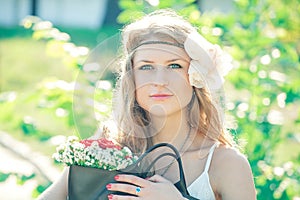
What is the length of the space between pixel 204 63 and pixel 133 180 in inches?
18.5

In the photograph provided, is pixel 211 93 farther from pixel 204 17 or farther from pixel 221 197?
pixel 204 17

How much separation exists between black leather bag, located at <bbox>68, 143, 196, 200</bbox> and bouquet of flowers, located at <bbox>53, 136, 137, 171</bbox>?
0.05ft

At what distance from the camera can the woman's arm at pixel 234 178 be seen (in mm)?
2396

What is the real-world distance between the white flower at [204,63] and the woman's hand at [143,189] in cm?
37

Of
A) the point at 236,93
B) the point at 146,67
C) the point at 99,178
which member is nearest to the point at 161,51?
the point at 146,67

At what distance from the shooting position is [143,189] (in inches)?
88.0

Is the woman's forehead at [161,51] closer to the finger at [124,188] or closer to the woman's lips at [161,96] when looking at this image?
the woman's lips at [161,96]

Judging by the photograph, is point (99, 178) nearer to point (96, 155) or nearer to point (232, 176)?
point (96, 155)

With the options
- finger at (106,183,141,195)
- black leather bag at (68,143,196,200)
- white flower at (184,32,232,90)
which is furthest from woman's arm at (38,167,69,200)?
white flower at (184,32,232,90)

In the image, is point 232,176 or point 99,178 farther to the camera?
point 232,176

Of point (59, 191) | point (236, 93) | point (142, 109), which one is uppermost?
point (142, 109)

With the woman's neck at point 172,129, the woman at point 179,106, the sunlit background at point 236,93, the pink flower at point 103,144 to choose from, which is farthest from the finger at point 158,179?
the sunlit background at point 236,93

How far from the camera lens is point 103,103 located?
2.86 meters

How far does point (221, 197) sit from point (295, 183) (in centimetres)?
136
